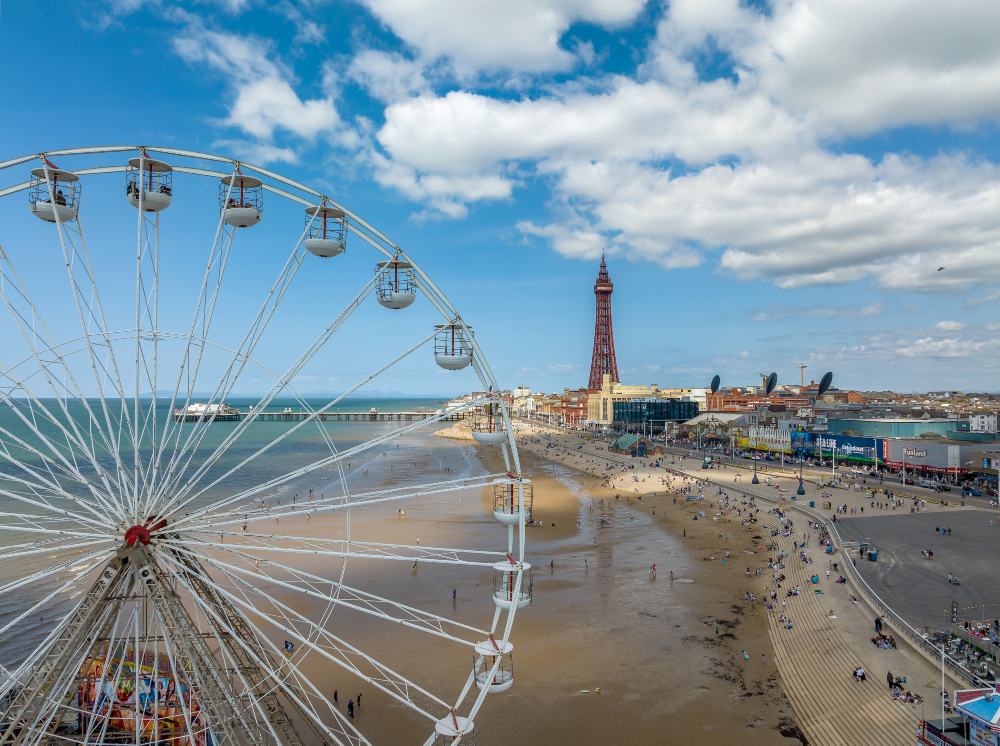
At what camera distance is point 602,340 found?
154375mm

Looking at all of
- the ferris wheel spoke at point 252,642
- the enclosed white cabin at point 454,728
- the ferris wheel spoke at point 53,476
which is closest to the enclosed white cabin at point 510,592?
the enclosed white cabin at point 454,728

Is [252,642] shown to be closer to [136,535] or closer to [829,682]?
[136,535]

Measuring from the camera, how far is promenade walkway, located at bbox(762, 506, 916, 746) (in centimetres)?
1561

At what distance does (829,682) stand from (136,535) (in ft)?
64.0

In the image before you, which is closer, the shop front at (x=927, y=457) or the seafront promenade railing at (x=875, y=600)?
the seafront promenade railing at (x=875, y=600)

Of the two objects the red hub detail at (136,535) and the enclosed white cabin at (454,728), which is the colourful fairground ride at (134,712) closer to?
the red hub detail at (136,535)

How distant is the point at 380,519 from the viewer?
43281mm

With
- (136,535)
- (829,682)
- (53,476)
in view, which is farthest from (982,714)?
(53,476)

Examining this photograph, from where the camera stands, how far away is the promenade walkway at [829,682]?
1561cm

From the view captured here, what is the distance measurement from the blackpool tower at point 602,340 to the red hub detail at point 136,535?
146603 mm

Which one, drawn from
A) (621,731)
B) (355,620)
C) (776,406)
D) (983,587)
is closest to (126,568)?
(621,731)

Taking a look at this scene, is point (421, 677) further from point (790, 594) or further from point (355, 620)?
point (790, 594)

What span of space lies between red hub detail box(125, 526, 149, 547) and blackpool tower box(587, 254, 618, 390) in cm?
14660

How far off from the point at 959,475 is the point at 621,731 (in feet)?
159
